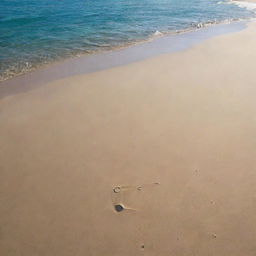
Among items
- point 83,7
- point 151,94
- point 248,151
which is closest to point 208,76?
point 151,94

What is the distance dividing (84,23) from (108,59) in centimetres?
649

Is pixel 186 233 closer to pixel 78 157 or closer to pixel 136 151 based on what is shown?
pixel 136 151

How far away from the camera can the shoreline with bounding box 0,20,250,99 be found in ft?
25.8

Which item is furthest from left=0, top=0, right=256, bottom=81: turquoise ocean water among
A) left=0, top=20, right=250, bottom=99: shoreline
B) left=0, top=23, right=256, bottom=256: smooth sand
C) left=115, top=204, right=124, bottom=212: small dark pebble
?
left=115, top=204, right=124, bottom=212: small dark pebble

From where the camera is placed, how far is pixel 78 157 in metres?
4.72

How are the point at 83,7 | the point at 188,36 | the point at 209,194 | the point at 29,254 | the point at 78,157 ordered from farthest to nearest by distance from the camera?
the point at 83,7, the point at 188,36, the point at 78,157, the point at 209,194, the point at 29,254

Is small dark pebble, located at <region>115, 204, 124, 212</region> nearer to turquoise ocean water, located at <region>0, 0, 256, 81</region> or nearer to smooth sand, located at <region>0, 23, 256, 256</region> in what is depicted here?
smooth sand, located at <region>0, 23, 256, 256</region>

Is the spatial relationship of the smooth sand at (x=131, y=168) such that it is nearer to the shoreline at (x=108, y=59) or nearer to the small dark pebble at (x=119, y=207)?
the small dark pebble at (x=119, y=207)

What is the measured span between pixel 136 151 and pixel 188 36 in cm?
903

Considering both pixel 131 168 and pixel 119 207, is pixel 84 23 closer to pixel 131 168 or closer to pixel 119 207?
pixel 131 168

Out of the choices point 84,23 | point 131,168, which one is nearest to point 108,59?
point 131,168

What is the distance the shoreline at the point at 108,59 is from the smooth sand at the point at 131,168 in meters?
0.91

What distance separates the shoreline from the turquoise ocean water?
0.57 metres

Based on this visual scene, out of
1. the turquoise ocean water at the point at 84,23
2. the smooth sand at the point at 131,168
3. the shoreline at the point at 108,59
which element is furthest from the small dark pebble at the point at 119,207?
the turquoise ocean water at the point at 84,23
